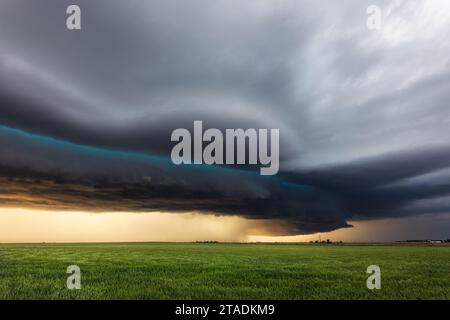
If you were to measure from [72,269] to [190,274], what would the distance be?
7.60 metres

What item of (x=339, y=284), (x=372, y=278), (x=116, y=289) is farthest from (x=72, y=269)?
(x=372, y=278)

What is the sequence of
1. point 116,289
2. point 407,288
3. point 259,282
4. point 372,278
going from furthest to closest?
point 372,278 < point 259,282 < point 407,288 < point 116,289
